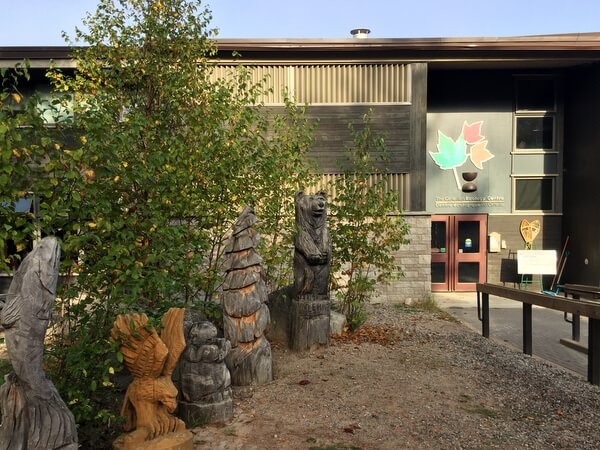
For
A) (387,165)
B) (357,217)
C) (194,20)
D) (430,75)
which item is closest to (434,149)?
(430,75)

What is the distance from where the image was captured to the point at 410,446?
4.01m

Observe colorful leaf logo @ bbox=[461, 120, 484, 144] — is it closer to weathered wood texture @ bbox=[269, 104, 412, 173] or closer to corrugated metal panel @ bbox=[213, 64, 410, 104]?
weathered wood texture @ bbox=[269, 104, 412, 173]

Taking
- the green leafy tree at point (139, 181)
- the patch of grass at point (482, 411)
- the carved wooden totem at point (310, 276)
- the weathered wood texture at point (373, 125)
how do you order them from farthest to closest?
1. the weathered wood texture at point (373, 125)
2. the carved wooden totem at point (310, 276)
3. the patch of grass at point (482, 411)
4. the green leafy tree at point (139, 181)

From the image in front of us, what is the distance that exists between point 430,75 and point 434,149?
2.11 metres

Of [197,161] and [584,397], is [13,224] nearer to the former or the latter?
[197,161]

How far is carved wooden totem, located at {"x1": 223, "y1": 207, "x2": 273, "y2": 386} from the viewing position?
5355mm

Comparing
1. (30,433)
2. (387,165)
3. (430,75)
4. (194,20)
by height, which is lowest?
(30,433)

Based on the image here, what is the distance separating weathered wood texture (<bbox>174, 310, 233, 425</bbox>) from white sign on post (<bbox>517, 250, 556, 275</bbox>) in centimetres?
1082

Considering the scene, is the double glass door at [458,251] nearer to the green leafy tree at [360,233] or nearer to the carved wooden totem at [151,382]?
the green leafy tree at [360,233]

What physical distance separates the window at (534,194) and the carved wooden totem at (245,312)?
11133 mm

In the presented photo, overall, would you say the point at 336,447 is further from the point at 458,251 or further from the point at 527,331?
the point at 458,251

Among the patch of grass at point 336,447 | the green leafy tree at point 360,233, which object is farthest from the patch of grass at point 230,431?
the green leafy tree at point 360,233

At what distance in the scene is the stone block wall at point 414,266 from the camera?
12031mm

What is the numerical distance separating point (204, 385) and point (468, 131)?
12078 mm
